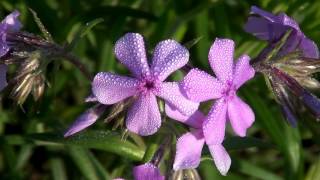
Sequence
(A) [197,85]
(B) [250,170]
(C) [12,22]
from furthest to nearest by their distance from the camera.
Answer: (B) [250,170], (C) [12,22], (A) [197,85]

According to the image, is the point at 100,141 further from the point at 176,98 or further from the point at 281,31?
the point at 281,31

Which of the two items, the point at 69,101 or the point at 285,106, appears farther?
the point at 69,101

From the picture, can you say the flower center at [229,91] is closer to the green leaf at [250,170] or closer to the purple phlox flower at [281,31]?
the purple phlox flower at [281,31]

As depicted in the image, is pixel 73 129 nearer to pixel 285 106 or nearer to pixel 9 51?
pixel 9 51

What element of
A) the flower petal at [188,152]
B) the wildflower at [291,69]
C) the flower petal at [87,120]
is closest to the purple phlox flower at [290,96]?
the wildflower at [291,69]

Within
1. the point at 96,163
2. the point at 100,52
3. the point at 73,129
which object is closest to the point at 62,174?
the point at 96,163

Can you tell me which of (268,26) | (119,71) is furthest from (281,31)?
(119,71)
